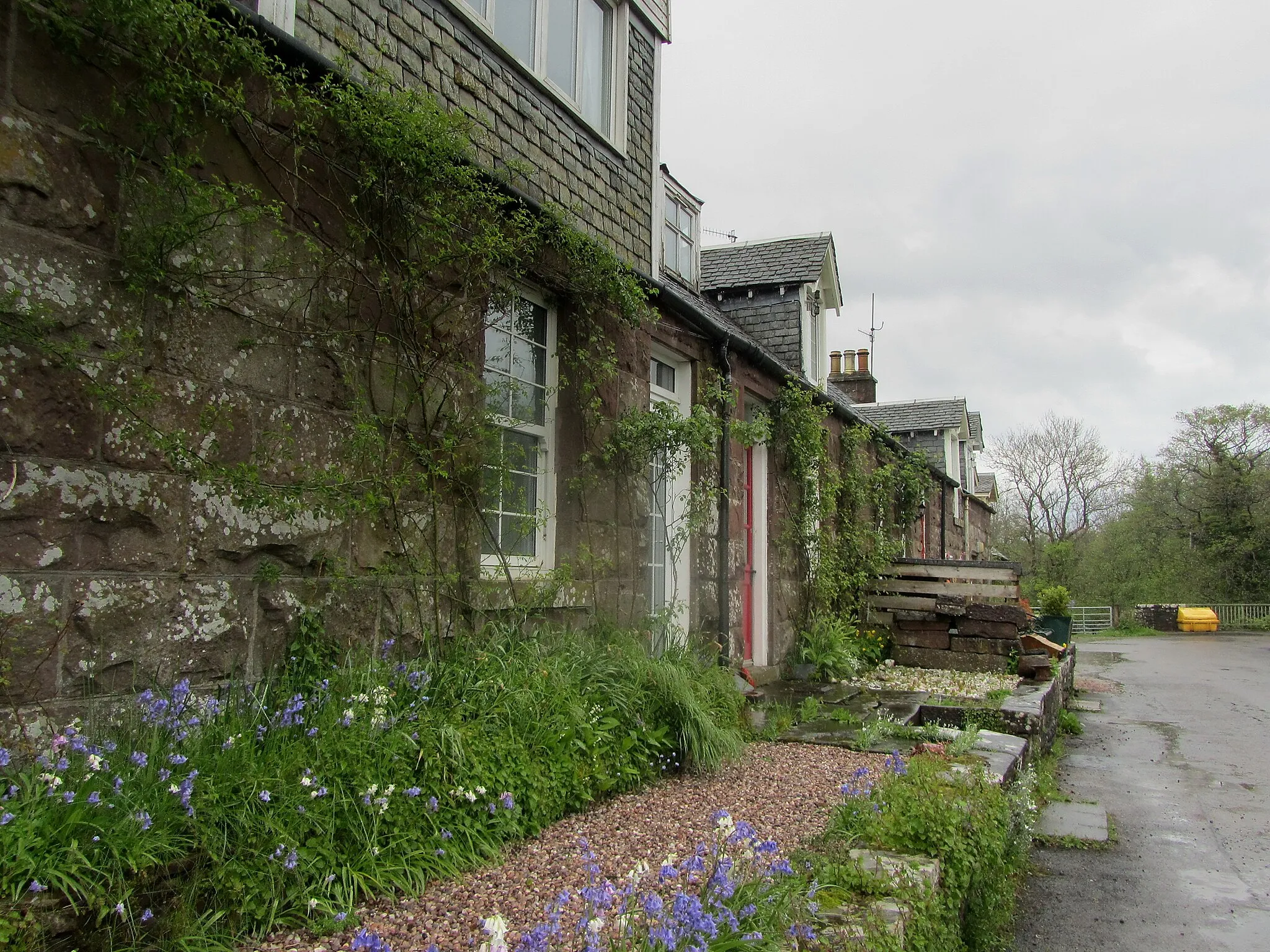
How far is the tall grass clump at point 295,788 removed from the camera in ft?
7.91

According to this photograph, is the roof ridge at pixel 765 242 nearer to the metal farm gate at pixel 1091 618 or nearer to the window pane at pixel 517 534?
the window pane at pixel 517 534

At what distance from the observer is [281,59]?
3.90 m

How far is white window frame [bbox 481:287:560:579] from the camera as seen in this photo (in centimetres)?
544

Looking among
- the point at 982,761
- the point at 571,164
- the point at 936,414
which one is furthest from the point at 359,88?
the point at 936,414

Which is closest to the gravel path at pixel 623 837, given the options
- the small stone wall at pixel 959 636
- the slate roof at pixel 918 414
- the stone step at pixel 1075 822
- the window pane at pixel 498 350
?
the stone step at pixel 1075 822

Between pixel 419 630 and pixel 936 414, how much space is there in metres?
22.2

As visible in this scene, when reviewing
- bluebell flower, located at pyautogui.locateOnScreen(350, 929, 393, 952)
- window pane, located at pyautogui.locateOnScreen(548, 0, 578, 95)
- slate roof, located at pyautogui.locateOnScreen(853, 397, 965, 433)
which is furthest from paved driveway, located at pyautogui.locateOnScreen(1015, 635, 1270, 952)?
slate roof, located at pyautogui.locateOnScreen(853, 397, 965, 433)

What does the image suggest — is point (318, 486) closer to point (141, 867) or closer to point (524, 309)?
point (141, 867)

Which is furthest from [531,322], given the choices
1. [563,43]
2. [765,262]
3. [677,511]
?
[765,262]

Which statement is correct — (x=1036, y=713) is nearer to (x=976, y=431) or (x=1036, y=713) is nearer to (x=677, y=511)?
(x=677, y=511)

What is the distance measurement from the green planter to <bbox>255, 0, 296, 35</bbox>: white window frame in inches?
516

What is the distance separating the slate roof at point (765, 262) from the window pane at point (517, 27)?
23.0ft

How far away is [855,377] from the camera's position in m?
22.2

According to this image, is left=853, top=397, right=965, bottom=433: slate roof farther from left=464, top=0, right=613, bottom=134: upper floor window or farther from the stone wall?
left=464, top=0, right=613, bottom=134: upper floor window
